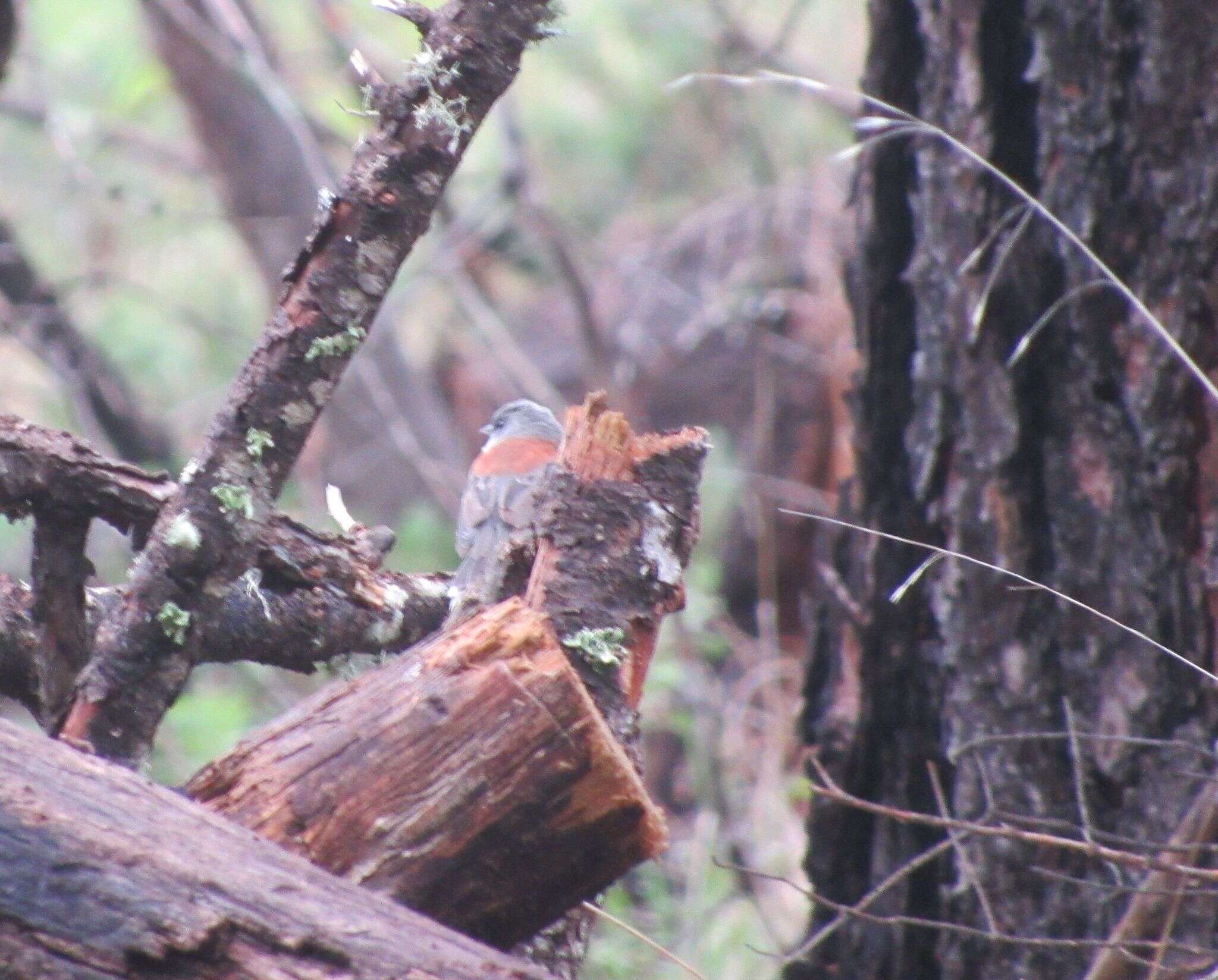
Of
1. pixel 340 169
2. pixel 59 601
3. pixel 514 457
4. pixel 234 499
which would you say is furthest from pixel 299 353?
pixel 340 169

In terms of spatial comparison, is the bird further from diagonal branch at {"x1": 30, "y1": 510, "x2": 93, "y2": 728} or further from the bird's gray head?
diagonal branch at {"x1": 30, "y1": 510, "x2": 93, "y2": 728}

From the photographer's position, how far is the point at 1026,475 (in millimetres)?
3168

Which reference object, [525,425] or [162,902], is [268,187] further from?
[162,902]

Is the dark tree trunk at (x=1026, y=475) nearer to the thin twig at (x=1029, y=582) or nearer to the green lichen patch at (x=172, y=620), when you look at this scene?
the thin twig at (x=1029, y=582)

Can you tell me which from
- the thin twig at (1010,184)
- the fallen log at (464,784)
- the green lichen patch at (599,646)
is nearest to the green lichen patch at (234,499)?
the fallen log at (464,784)

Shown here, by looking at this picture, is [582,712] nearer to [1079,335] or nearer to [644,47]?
[1079,335]

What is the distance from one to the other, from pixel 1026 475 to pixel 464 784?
5.86 ft

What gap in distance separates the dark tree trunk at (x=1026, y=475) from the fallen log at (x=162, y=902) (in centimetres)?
147

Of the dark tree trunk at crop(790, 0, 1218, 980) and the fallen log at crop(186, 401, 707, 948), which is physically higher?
the dark tree trunk at crop(790, 0, 1218, 980)

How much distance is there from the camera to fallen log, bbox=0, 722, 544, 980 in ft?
5.29

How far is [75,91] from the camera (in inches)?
393

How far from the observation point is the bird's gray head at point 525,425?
5.86 metres

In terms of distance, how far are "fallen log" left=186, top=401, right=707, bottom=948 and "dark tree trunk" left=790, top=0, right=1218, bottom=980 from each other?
119 centimetres

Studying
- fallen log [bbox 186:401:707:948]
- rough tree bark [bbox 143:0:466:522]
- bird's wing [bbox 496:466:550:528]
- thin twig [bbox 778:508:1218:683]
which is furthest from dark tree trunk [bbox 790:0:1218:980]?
rough tree bark [bbox 143:0:466:522]
